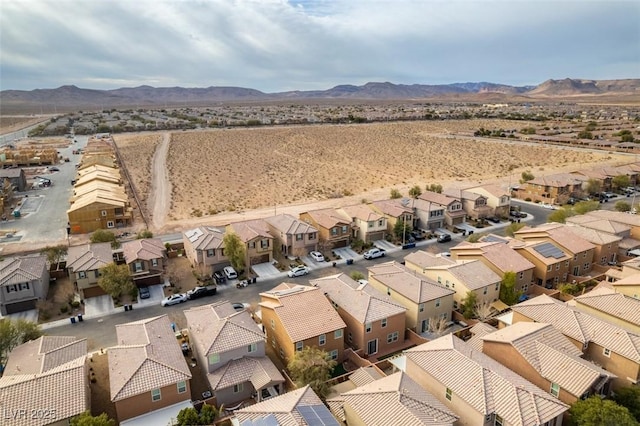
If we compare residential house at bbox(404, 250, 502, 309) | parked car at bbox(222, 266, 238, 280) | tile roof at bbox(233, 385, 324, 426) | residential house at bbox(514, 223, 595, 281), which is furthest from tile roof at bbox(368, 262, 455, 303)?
residential house at bbox(514, 223, 595, 281)

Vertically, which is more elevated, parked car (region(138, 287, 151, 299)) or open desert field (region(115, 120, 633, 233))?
open desert field (region(115, 120, 633, 233))

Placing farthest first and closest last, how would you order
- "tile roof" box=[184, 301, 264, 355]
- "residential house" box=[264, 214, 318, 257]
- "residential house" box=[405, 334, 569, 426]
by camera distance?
1. "residential house" box=[264, 214, 318, 257]
2. "tile roof" box=[184, 301, 264, 355]
3. "residential house" box=[405, 334, 569, 426]

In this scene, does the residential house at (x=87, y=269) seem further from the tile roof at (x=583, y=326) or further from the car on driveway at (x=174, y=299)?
the tile roof at (x=583, y=326)

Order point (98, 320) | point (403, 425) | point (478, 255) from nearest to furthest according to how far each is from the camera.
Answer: point (403, 425)
point (98, 320)
point (478, 255)

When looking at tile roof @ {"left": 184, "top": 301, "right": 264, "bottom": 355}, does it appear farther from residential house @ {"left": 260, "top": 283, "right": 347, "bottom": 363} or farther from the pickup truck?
the pickup truck

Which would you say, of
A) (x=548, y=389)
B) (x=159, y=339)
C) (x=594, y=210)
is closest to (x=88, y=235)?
(x=159, y=339)

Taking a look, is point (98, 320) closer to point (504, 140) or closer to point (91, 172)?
point (91, 172)

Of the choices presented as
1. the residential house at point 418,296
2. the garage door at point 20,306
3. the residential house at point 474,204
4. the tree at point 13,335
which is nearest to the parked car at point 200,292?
the tree at point 13,335
